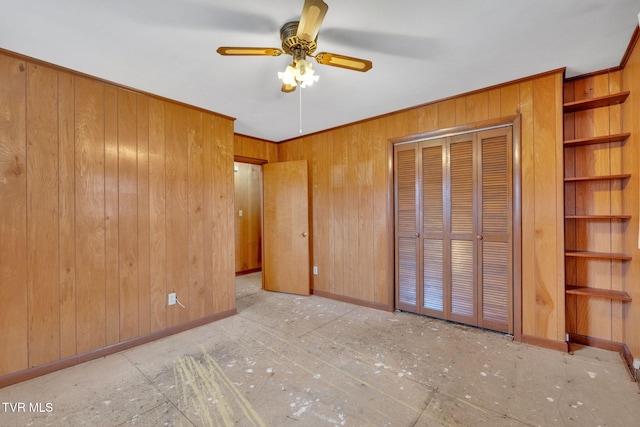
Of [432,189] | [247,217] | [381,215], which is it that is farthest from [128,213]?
[247,217]

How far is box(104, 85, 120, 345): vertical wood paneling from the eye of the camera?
2367 millimetres

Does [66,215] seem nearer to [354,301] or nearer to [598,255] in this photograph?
[354,301]

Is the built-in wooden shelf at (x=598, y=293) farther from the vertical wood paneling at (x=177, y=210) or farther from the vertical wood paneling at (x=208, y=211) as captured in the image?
the vertical wood paneling at (x=177, y=210)

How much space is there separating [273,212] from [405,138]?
217 centimetres

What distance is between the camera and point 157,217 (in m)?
2.67

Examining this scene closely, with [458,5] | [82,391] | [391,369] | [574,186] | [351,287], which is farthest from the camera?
[351,287]

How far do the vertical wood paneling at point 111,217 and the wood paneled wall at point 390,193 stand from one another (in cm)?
231

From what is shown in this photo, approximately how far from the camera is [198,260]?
2967mm

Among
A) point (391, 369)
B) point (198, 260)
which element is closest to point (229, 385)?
point (391, 369)

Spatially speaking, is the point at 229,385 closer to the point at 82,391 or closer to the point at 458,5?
the point at 82,391

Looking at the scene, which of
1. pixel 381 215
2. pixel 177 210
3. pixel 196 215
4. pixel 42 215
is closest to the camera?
pixel 42 215

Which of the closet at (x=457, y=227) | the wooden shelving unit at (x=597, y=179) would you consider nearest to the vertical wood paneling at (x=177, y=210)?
the closet at (x=457, y=227)

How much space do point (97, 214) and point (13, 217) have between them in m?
0.47

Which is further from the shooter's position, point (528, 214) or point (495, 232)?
point (495, 232)
